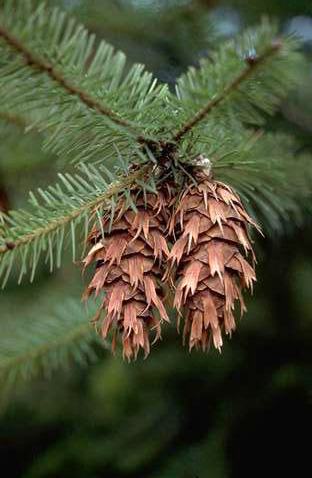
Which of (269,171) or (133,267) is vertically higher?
(269,171)

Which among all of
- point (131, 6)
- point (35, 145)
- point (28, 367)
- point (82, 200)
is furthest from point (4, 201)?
point (82, 200)

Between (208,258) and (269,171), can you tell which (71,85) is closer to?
(208,258)

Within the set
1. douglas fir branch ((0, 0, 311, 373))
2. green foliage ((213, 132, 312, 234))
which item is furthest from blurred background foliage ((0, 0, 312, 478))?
douglas fir branch ((0, 0, 311, 373))

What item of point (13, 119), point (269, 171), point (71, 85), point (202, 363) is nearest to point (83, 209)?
point (71, 85)

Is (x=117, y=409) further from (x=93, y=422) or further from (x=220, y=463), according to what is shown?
(x=220, y=463)

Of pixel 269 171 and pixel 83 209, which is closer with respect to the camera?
pixel 83 209

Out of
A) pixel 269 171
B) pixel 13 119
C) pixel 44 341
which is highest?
pixel 269 171

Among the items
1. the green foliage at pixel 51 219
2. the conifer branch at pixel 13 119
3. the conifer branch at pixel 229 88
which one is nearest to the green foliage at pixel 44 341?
the conifer branch at pixel 13 119
